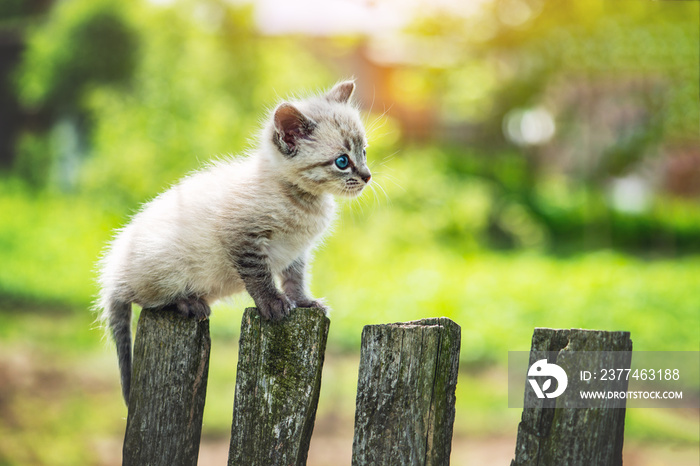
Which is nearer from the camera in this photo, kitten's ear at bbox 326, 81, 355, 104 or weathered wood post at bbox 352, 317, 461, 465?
weathered wood post at bbox 352, 317, 461, 465

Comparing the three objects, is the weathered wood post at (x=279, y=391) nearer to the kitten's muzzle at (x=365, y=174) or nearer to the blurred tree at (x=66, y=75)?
the kitten's muzzle at (x=365, y=174)

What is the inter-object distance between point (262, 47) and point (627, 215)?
309 inches

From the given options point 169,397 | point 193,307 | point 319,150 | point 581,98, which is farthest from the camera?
point 581,98

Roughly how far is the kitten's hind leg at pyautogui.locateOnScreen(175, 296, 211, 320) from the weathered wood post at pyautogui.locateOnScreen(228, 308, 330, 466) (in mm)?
401

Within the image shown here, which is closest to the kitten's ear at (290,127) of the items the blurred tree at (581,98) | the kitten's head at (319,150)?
the kitten's head at (319,150)

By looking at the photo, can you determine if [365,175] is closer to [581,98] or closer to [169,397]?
[169,397]

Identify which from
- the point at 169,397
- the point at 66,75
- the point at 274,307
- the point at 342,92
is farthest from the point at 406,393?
the point at 66,75

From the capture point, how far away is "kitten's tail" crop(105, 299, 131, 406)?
101 inches

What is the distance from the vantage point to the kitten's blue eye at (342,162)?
8.32 feet

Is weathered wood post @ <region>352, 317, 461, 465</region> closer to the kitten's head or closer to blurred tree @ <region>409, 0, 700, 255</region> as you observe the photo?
the kitten's head

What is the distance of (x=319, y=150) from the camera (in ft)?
8.32

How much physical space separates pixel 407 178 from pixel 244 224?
22.6 feet

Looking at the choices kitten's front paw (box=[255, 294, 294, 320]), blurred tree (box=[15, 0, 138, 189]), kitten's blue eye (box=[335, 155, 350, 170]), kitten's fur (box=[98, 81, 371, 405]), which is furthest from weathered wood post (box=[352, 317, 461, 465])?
blurred tree (box=[15, 0, 138, 189])

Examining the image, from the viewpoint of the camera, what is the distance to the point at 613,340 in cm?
189
